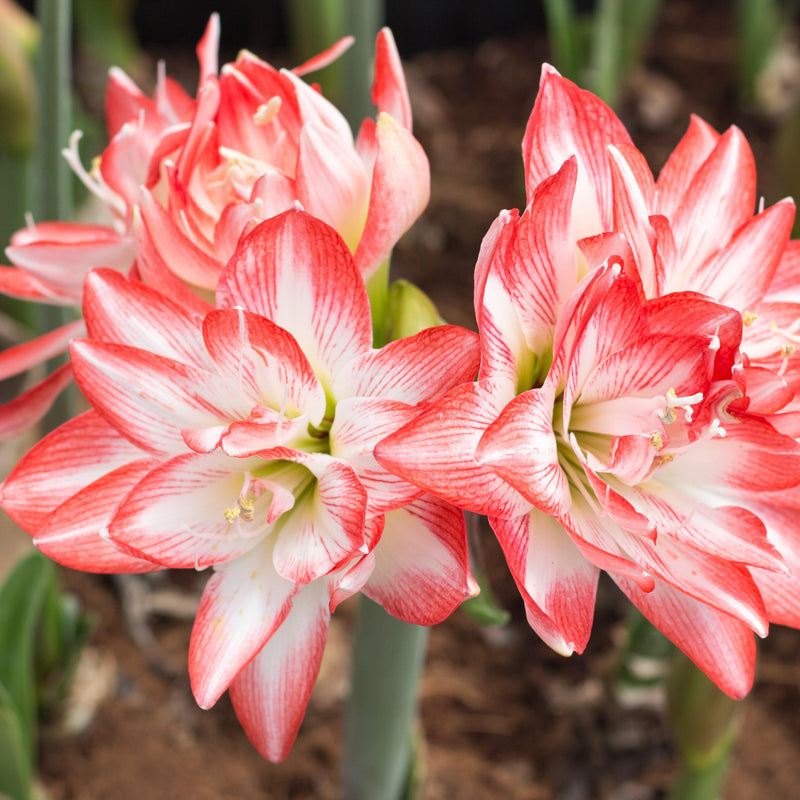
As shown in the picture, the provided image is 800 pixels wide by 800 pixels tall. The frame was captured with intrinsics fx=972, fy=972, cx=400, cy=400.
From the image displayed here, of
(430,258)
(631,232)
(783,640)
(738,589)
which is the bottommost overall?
(783,640)

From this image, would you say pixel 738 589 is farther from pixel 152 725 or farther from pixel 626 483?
pixel 152 725

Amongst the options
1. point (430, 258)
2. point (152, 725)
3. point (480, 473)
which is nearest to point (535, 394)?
point (480, 473)

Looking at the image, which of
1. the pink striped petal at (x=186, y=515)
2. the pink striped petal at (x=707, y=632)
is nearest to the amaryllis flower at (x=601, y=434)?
the pink striped petal at (x=707, y=632)

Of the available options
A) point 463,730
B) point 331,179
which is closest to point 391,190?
point 331,179

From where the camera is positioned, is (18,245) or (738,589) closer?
(738,589)

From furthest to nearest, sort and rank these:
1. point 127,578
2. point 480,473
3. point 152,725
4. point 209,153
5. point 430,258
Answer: point 430,258 → point 127,578 → point 152,725 → point 209,153 → point 480,473

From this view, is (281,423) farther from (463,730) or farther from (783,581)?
(463,730)

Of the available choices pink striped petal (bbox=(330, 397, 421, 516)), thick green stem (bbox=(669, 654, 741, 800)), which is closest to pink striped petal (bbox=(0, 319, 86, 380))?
pink striped petal (bbox=(330, 397, 421, 516))

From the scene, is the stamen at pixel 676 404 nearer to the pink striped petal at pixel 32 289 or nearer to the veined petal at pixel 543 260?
the veined petal at pixel 543 260
